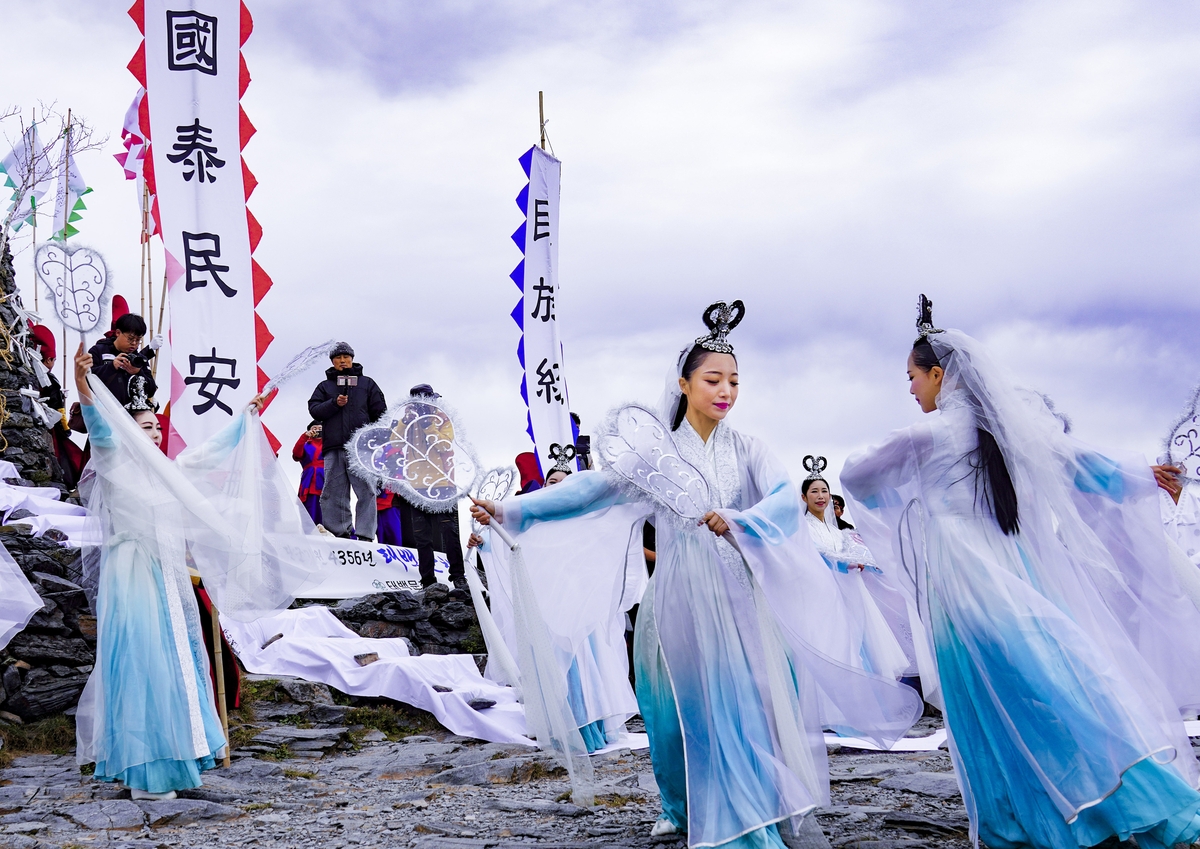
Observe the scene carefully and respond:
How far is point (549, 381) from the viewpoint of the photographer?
9.98 m

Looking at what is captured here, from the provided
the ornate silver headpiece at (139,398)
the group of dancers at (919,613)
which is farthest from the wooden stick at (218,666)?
the group of dancers at (919,613)

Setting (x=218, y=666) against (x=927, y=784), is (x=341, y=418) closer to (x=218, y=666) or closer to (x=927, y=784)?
(x=218, y=666)

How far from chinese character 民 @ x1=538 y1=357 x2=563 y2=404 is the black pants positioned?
4.72 feet

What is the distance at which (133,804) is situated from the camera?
480cm

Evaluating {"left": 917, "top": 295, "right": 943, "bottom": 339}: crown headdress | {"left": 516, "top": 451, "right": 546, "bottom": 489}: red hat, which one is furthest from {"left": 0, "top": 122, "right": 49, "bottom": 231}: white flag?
{"left": 917, "top": 295, "right": 943, "bottom": 339}: crown headdress

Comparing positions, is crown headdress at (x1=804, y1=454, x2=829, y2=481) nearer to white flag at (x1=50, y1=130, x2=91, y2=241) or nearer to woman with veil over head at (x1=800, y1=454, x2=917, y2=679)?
woman with veil over head at (x1=800, y1=454, x2=917, y2=679)

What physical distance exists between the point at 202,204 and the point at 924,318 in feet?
16.3

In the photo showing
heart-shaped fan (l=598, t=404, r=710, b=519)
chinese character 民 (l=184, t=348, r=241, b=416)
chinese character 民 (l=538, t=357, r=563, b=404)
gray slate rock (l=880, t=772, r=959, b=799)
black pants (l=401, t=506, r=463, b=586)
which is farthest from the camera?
black pants (l=401, t=506, r=463, b=586)

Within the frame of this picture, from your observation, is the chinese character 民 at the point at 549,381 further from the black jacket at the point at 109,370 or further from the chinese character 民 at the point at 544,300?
the black jacket at the point at 109,370

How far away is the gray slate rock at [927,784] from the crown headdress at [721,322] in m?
2.13

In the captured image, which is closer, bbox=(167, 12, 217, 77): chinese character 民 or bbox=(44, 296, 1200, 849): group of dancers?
bbox=(44, 296, 1200, 849): group of dancers

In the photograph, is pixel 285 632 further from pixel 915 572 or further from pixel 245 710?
pixel 915 572

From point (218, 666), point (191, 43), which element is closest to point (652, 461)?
point (218, 666)

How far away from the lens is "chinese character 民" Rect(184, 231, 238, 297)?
22.6ft
